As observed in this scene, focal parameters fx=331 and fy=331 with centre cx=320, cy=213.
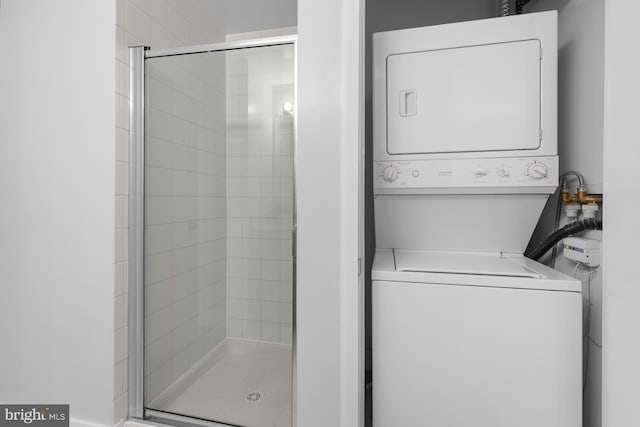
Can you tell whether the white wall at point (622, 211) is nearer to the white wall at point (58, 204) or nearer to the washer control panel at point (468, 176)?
the washer control panel at point (468, 176)

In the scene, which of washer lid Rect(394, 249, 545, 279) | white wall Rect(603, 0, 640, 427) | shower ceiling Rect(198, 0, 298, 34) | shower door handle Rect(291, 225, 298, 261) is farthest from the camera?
shower ceiling Rect(198, 0, 298, 34)

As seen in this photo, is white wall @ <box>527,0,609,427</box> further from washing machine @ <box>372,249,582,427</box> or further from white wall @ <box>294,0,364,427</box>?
white wall @ <box>294,0,364,427</box>

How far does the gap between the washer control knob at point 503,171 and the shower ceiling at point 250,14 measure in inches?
62.6

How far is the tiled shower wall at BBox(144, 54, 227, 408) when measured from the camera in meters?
1.63

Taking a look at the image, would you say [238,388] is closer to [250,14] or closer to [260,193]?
[260,193]

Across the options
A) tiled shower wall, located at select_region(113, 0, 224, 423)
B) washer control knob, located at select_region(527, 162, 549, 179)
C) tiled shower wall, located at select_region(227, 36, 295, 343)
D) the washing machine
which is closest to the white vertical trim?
the washing machine

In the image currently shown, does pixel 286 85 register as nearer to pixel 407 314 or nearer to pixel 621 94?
pixel 407 314

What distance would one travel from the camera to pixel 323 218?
1.28 m

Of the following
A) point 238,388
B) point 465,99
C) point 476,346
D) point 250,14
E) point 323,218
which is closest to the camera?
point 476,346

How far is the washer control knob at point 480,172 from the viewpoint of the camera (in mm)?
1361

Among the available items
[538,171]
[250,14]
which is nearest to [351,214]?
[538,171]

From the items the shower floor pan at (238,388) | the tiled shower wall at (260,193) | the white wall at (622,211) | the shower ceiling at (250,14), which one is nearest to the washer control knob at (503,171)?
the tiled shower wall at (260,193)

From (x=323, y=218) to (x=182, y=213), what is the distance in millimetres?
808

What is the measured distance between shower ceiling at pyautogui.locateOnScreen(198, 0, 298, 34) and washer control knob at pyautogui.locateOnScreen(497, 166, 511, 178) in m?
1.59
